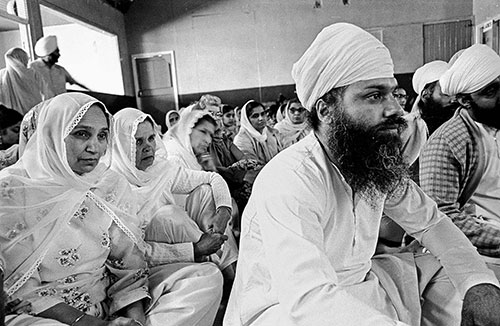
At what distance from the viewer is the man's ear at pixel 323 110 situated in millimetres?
1338

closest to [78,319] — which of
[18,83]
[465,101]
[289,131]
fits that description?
[465,101]

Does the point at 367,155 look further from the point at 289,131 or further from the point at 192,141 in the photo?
the point at 289,131

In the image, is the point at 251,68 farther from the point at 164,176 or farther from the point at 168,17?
the point at 164,176

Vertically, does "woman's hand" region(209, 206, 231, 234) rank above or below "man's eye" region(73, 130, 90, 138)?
below

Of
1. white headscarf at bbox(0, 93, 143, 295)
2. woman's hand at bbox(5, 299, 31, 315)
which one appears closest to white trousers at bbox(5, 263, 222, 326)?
white headscarf at bbox(0, 93, 143, 295)

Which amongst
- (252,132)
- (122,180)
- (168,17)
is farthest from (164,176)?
(168,17)

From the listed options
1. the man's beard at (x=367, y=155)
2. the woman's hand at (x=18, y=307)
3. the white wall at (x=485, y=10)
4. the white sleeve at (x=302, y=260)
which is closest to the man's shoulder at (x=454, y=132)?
the man's beard at (x=367, y=155)

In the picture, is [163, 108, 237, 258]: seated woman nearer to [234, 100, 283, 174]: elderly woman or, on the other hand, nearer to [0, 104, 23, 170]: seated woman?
[0, 104, 23, 170]: seated woman

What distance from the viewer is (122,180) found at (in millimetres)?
2000

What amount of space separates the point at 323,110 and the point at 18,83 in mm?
3847

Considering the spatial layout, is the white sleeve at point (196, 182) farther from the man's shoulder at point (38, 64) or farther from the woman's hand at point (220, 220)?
the man's shoulder at point (38, 64)

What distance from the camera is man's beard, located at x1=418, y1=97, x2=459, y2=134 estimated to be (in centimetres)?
291

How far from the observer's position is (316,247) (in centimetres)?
104

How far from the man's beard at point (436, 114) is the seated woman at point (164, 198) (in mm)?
1347
